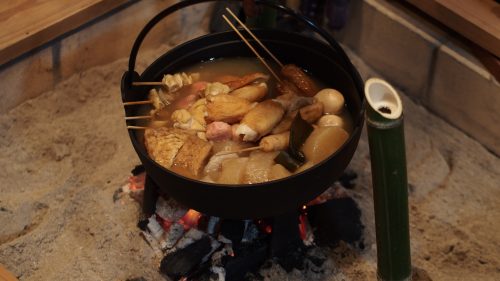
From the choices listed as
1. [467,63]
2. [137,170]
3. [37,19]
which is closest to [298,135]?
[137,170]

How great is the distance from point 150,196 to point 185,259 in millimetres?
321

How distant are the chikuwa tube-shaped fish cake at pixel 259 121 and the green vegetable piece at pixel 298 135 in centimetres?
7

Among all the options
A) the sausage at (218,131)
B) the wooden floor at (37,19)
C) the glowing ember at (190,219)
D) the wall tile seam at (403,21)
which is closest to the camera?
the sausage at (218,131)

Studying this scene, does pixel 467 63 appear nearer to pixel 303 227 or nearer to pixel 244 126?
pixel 303 227

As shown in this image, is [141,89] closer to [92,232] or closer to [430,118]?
[92,232]

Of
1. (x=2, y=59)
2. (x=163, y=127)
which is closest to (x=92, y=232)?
(x=163, y=127)

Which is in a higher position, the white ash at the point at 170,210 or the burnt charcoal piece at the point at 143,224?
the white ash at the point at 170,210

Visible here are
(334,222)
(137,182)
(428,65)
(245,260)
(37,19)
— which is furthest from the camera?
(428,65)

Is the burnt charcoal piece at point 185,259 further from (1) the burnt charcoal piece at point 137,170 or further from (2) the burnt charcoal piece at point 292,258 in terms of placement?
(1) the burnt charcoal piece at point 137,170

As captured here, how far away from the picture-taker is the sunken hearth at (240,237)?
7.27ft

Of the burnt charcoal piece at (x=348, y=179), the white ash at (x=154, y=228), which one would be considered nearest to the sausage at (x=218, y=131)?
the white ash at (x=154, y=228)

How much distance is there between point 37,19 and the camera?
2764mm

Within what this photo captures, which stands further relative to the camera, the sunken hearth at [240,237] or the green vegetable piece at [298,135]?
the sunken hearth at [240,237]

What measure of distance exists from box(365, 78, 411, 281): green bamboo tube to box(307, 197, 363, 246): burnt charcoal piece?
57 cm
